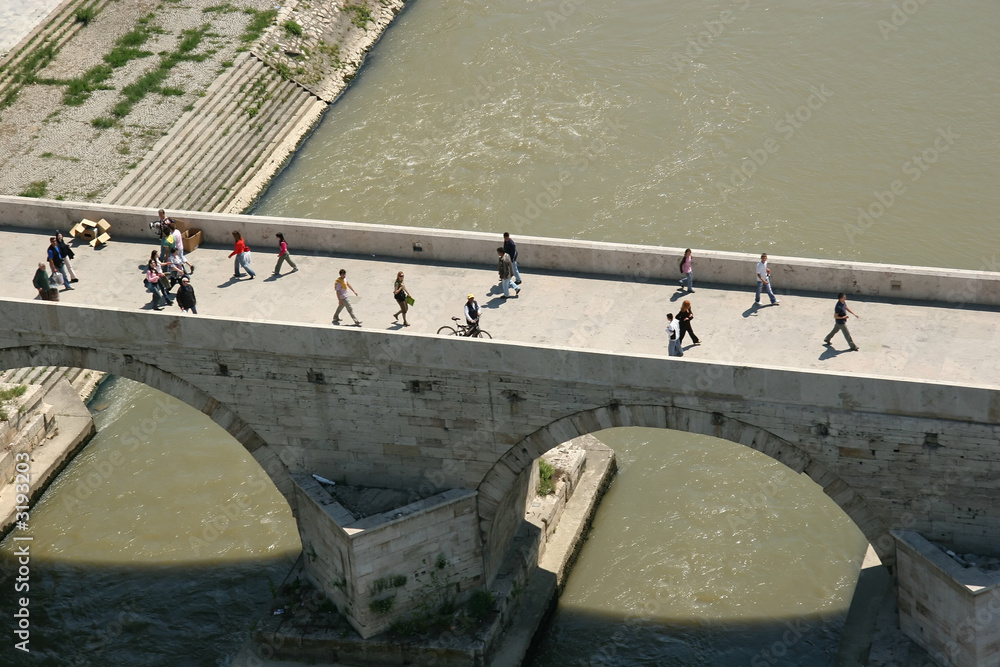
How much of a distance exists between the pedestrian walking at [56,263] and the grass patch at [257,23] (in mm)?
20729

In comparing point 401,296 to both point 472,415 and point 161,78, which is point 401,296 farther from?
point 161,78

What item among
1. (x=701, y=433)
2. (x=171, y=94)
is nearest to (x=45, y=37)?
(x=171, y=94)

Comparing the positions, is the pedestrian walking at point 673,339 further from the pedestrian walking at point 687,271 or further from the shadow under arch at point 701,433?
the pedestrian walking at point 687,271

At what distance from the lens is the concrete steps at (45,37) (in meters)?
45.8

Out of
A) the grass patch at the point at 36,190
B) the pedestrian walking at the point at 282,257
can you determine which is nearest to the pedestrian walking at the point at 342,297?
the pedestrian walking at the point at 282,257

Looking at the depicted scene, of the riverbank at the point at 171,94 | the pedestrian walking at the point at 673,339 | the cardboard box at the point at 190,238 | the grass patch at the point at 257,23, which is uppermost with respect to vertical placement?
the pedestrian walking at the point at 673,339

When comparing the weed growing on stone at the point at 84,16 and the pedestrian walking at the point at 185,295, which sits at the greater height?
the pedestrian walking at the point at 185,295

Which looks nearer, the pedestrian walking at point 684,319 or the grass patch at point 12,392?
the pedestrian walking at point 684,319

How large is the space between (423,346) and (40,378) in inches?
558

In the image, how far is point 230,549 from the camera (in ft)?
103

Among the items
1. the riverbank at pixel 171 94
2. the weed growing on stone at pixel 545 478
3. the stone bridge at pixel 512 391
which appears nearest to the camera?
the stone bridge at pixel 512 391

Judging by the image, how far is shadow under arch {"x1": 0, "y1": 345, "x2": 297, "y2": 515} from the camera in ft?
Answer: 89.0

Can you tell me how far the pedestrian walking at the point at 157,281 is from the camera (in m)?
27.8

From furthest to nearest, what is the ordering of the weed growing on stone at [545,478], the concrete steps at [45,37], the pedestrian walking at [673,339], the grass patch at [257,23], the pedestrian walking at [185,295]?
the grass patch at [257,23], the concrete steps at [45,37], the weed growing on stone at [545,478], the pedestrian walking at [185,295], the pedestrian walking at [673,339]
